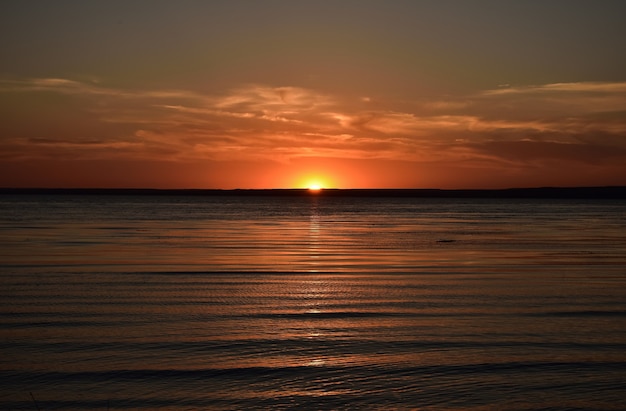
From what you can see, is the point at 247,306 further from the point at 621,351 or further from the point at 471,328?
the point at 621,351

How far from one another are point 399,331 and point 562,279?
417 inches

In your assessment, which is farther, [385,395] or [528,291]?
[528,291]

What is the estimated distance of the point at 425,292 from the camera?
20.3 m

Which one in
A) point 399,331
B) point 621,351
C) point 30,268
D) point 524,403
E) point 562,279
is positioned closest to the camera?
point 524,403

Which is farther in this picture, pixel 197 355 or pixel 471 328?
pixel 471 328

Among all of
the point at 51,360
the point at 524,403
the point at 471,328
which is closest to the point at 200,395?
the point at 51,360

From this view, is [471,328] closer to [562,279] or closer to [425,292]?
[425,292]

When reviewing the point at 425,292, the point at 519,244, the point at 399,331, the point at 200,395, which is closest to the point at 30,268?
the point at 425,292

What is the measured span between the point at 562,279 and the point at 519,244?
16.1 metres

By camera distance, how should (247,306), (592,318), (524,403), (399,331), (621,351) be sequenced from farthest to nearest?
(247,306) → (592,318) → (399,331) → (621,351) → (524,403)

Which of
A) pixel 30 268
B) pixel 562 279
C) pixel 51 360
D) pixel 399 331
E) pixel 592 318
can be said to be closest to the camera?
pixel 51 360

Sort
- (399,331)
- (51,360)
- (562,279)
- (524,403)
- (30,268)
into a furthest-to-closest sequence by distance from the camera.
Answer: (30,268) → (562,279) → (399,331) → (51,360) → (524,403)

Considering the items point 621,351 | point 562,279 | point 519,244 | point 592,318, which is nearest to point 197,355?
point 621,351

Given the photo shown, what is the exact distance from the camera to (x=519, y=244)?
3934 cm
